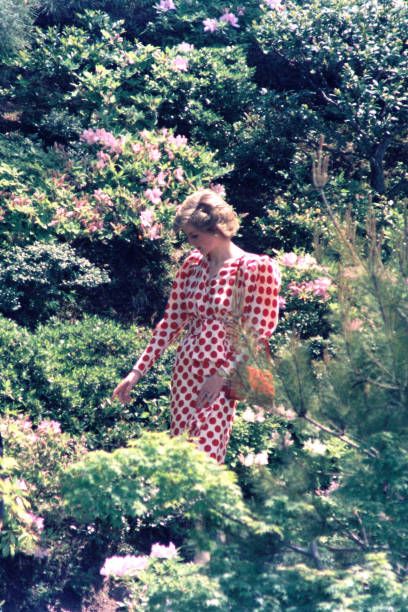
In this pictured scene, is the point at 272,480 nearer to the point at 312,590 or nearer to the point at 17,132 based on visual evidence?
the point at 312,590

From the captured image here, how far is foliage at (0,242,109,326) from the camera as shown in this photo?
660 centimetres

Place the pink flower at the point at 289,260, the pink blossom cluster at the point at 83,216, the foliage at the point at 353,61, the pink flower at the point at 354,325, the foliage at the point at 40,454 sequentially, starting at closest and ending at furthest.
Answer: the pink flower at the point at 354,325, the foliage at the point at 40,454, the pink flower at the point at 289,260, the pink blossom cluster at the point at 83,216, the foliage at the point at 353,61

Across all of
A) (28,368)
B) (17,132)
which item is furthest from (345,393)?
(17,132)

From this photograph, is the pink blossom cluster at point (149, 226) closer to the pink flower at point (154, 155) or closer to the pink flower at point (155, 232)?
the pink flower at point (155, 232)

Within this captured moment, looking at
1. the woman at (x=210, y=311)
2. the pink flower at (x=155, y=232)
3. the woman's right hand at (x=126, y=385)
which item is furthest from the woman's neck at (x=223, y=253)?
the pink flower at (x=155, y=232)

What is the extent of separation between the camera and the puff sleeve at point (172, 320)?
4793 millimetres

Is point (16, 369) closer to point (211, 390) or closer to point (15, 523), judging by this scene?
point (15, 523)

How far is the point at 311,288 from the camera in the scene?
264 inches

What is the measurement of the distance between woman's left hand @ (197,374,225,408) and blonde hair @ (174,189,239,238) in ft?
2.19

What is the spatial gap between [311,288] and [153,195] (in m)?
1.44

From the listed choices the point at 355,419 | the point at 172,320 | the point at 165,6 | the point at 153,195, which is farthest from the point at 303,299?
the point at 165,6

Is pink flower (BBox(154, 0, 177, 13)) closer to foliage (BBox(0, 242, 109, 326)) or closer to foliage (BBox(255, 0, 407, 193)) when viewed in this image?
foliage (BBox(255, 0, 407, 193))

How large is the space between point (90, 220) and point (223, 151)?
71.8 inches

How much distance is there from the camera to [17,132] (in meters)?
8.70
